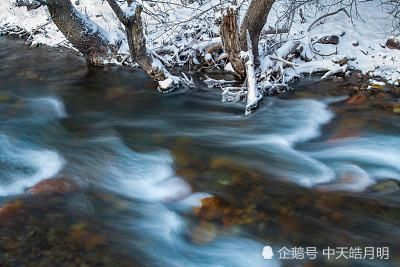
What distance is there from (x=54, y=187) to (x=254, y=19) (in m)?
3.54

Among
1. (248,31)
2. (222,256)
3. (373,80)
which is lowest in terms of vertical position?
(222,256)

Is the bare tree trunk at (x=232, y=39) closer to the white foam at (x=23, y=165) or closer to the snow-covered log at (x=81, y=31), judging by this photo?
the snow-covered log at (x=81, y=31)

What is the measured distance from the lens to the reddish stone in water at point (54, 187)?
3641 mm

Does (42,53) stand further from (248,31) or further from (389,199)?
(389,199)

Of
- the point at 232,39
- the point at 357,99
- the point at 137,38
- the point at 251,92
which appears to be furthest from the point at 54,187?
the point at 357,99

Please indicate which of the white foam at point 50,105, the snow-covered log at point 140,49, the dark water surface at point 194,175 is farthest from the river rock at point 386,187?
the white foam at point 50,105

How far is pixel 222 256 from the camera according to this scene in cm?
297

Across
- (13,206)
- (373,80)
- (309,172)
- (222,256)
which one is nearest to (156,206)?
(222,256)

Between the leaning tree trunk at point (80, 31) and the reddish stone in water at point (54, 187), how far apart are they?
3527mm

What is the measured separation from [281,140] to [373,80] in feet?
6.83

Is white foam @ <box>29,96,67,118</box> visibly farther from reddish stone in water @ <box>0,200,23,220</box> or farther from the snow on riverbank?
reddish stone in water @ <box>0,200,23,220</box>

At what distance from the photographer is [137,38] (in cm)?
587

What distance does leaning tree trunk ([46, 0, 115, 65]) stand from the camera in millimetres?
6445

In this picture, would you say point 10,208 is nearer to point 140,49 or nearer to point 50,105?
point 50,105
